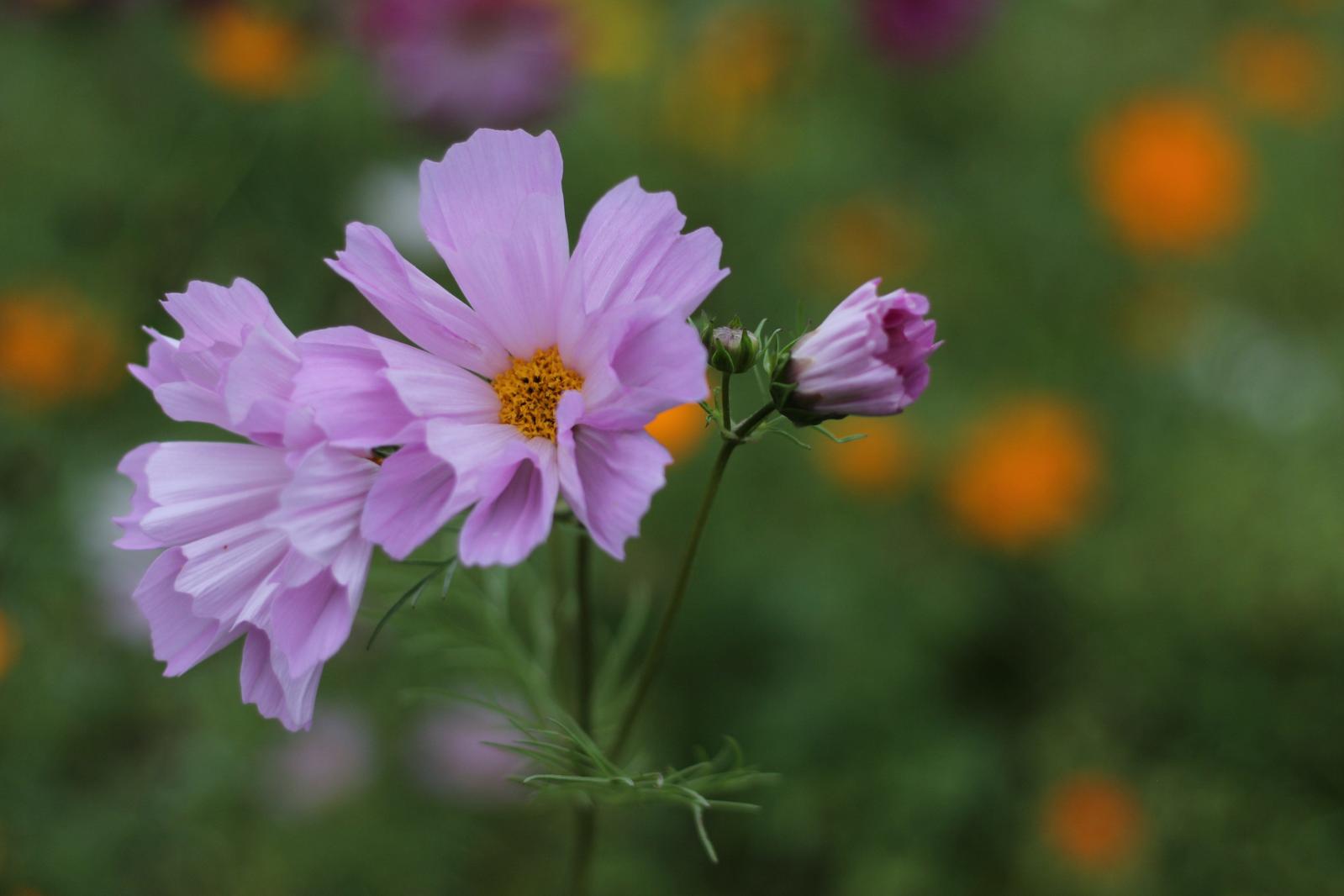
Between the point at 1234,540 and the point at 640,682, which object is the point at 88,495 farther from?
the point at 1234,540

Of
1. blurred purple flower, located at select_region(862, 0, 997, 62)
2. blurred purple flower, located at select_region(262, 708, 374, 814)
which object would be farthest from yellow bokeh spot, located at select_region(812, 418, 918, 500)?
blurred purple flower, located at select_region(862, 0, 997, 62)

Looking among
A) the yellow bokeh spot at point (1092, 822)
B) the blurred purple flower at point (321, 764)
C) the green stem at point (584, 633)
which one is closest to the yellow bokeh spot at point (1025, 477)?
the yellow bokeh spot at point (1092, 822)

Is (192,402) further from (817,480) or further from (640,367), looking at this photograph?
(817,480)

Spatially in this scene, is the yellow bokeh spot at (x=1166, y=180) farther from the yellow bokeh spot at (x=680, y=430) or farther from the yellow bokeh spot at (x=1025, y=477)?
the yellow bokeh spot at (x=680, y=430)

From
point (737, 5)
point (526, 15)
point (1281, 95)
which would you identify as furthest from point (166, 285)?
point (1281, 95)

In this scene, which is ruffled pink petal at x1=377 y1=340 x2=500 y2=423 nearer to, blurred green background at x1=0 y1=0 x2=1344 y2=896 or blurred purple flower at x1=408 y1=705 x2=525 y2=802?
blurred green background at x1=0 y1=0 x2=1344 y2=896

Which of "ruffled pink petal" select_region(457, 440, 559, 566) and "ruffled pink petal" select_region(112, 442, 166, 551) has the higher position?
"ruffled pink petal" select_region(457, 440, 559, 566)
